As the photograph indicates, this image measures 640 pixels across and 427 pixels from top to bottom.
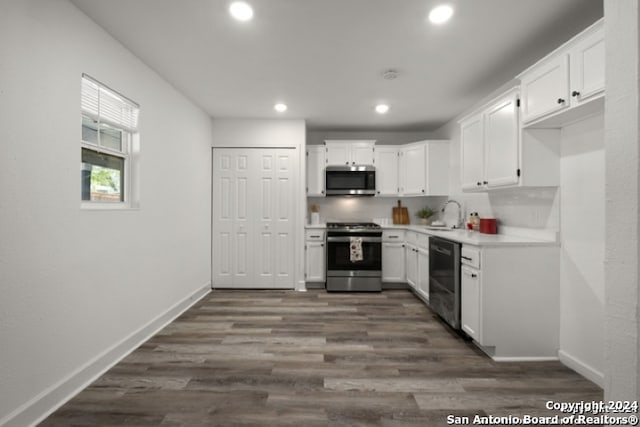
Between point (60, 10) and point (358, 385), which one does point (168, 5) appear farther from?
point (358, 385)

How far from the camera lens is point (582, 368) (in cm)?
233

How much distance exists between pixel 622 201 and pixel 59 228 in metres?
2.69

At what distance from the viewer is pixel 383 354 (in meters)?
2.65

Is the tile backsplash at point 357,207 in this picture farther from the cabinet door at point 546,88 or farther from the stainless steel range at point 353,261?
the cabinet door at point 546,88

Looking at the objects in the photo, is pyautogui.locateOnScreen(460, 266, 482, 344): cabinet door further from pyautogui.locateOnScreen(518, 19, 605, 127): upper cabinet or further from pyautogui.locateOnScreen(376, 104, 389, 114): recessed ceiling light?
pyautogui.locateOnScreen(376, 104, 389, 114): recessed ceiling light

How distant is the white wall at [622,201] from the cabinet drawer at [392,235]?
3.85 metres

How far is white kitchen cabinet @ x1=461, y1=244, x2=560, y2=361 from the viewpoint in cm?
257

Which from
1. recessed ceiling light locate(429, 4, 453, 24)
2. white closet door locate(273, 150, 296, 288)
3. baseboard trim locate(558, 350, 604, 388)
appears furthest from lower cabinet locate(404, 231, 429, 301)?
recessed ceiling light locate(429, 4, 453, 24)

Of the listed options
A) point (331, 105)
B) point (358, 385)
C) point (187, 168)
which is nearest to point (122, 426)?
point (358, 385)

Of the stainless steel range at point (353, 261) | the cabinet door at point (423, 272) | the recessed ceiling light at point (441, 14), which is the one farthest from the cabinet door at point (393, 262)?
the recessed ceiling light at point (441, 14)

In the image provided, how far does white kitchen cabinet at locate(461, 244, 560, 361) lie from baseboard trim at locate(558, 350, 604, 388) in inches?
2.9

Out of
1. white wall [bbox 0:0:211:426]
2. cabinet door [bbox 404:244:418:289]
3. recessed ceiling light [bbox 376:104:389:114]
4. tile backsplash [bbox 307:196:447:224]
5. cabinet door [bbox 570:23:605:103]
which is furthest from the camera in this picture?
tile backsplash [bbox 307:196:447:224]

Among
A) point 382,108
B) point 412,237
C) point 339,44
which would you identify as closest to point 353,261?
point 412,237

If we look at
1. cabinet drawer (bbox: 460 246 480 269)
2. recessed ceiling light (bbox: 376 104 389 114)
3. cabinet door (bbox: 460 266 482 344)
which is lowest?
cabinet door (bbox: 460 266 482 344)
